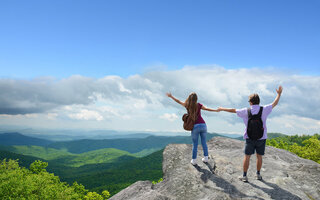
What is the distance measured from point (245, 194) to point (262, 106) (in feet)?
11.9

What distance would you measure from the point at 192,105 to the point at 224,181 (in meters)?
3.66

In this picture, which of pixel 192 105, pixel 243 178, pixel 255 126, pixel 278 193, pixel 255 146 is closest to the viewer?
pixel 278 193

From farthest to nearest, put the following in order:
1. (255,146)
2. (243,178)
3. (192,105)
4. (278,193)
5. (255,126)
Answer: (192,105) → (243,178) → (255,146) → (255,126) → (278,193)

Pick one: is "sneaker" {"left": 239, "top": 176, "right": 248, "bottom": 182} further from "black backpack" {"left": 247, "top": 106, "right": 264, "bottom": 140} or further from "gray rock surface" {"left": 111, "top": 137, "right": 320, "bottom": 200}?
"black backpack" {"left": 247, "top": 106, "right": 264, "bottom": 140}

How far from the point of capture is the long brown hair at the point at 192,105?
9.80 meters

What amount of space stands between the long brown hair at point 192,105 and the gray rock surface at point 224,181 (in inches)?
109

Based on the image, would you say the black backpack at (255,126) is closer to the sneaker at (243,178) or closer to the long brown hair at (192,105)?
the sneaker at (243,178)

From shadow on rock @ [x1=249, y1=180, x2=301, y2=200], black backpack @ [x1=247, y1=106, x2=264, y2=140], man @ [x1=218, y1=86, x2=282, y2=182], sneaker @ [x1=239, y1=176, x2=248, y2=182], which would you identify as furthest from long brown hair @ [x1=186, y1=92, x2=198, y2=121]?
shadow on rock @ [x1=249, y1=180, x2=301, y2=200]

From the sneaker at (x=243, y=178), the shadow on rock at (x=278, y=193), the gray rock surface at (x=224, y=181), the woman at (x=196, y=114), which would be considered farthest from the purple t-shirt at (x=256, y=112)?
the gray rock surface at (x=224, y=181)

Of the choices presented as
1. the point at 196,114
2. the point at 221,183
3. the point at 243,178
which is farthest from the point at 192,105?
the point at 243,178

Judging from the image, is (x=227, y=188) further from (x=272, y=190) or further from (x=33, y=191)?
(x=33, y=191)

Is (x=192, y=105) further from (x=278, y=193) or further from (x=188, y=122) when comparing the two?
(x=278, y=193)

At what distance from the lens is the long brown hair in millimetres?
9805

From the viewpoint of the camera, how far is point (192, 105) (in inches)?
385
